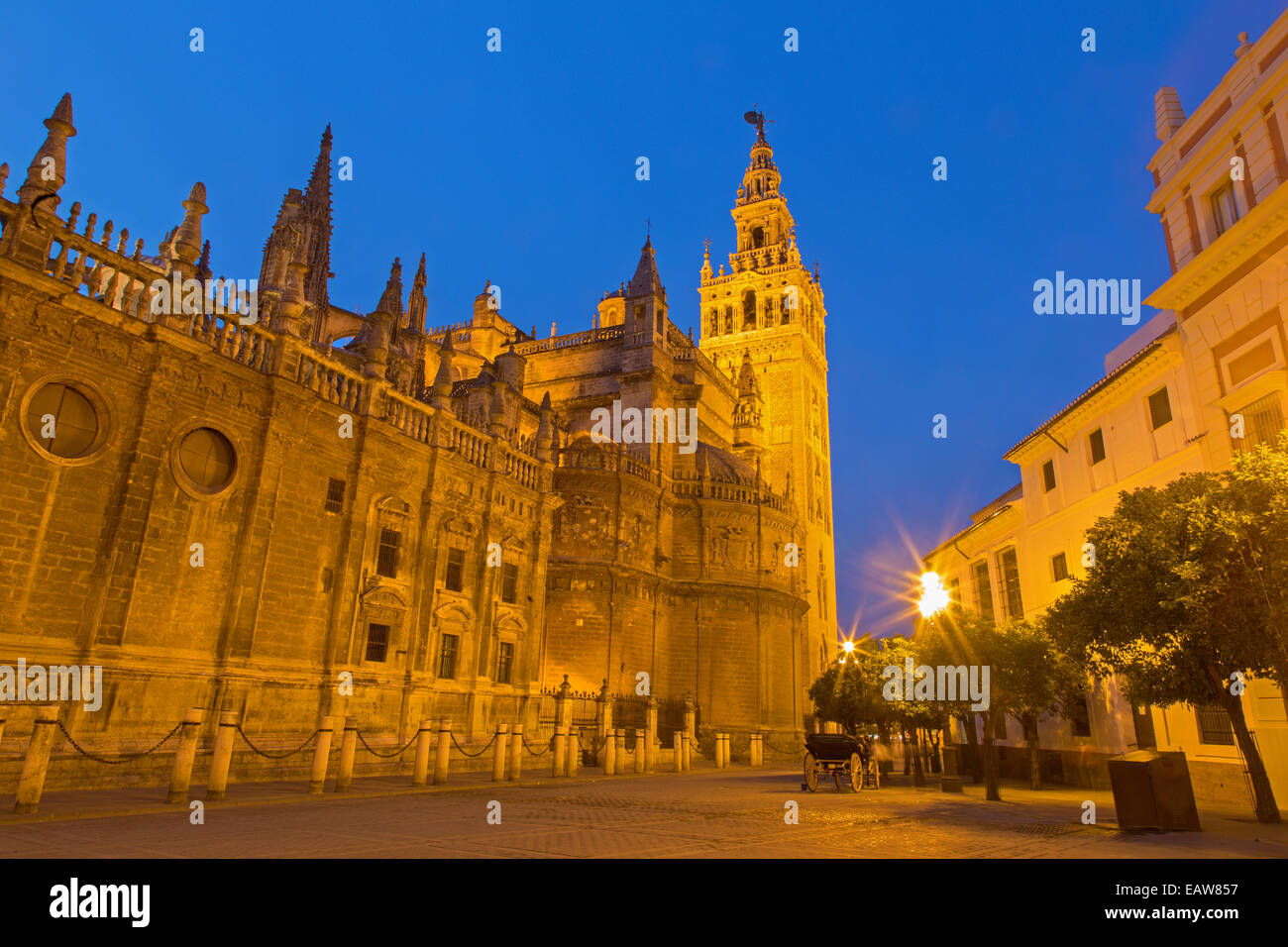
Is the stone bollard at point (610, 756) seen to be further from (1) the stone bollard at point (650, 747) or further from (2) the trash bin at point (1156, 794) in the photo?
(2) the trash bin at point (1156, 794)

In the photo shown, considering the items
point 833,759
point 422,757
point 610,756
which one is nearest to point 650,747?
point 610,756

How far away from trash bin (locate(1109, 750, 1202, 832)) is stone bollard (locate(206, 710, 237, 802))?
13.4 m

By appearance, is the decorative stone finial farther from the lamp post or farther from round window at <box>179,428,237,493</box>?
the lamp post

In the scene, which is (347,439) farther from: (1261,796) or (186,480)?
(1261,796)

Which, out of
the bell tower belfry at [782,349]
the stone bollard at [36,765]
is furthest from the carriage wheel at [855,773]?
the bell tower belfry at [782,349]

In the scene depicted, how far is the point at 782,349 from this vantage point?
199ft

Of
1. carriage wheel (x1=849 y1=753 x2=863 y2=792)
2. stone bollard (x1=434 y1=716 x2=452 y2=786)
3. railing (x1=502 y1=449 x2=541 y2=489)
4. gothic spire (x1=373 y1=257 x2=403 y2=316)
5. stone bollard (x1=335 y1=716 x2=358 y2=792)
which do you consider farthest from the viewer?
gothic spire (x1=373 y1=257 x2=403 y2=316)

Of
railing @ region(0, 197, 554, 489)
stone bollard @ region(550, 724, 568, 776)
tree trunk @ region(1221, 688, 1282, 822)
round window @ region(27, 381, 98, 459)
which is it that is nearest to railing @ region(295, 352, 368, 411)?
railing @ region(0, 197, 554, 489)

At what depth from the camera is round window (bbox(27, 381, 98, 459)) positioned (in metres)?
12.9

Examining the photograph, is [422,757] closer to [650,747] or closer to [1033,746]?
[650,747]

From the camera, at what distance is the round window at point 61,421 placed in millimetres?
12883

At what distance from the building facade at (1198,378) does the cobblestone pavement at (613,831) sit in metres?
3.25

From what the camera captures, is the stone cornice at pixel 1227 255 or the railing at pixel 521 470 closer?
the stone cornice at pixel 1227 255
